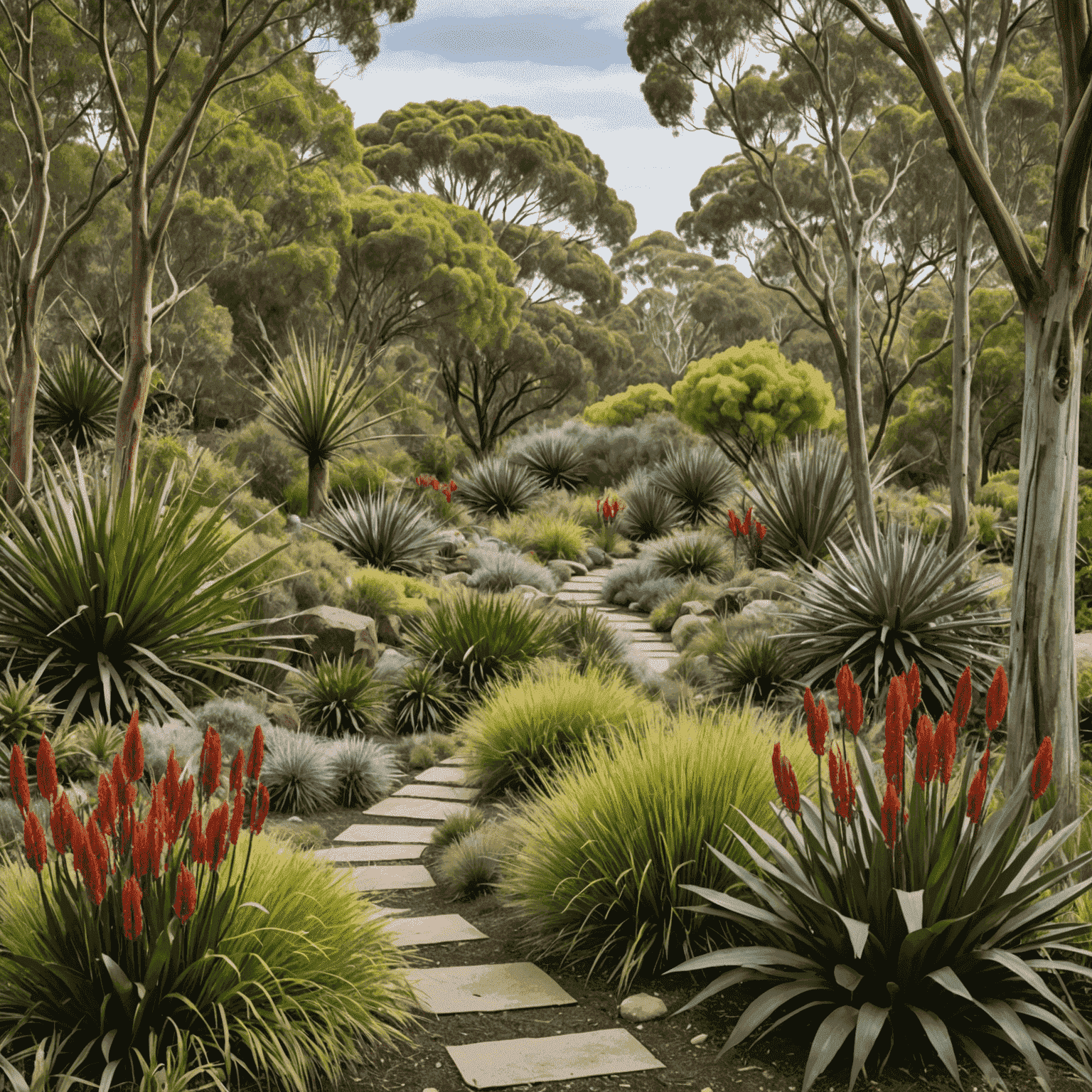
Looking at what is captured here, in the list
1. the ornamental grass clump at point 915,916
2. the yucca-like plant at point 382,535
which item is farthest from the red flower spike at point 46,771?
the yucca-like plant at point 382,535

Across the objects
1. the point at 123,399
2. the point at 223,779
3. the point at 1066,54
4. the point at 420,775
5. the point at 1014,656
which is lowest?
the point at 420,775

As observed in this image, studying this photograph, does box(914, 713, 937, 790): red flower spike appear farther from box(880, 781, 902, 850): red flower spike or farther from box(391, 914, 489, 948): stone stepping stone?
box(391, 914, 489, 948): stone stepping stone

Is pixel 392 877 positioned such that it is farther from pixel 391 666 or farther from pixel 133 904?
pixel 391 666

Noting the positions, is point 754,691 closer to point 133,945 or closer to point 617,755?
point 617,755

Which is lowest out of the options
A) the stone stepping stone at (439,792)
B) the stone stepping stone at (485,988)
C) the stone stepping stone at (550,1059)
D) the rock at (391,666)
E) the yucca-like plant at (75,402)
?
the stone stepping stone at (439,792)

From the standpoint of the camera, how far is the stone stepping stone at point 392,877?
4.76 meters

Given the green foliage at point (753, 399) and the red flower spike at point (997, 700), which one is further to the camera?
the green foliage at point (753, 399)

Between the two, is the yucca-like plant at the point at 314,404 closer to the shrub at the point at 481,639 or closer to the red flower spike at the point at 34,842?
the shrub at the point at 481,639

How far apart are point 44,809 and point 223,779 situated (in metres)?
0.99

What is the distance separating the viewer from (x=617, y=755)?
14.3 feet

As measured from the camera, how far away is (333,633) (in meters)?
8.05

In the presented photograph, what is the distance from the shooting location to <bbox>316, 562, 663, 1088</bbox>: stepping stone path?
2986mm

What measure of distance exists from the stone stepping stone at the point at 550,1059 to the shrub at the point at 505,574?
7.96 metres

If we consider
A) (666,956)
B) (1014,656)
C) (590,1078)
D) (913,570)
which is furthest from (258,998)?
(913,570)
